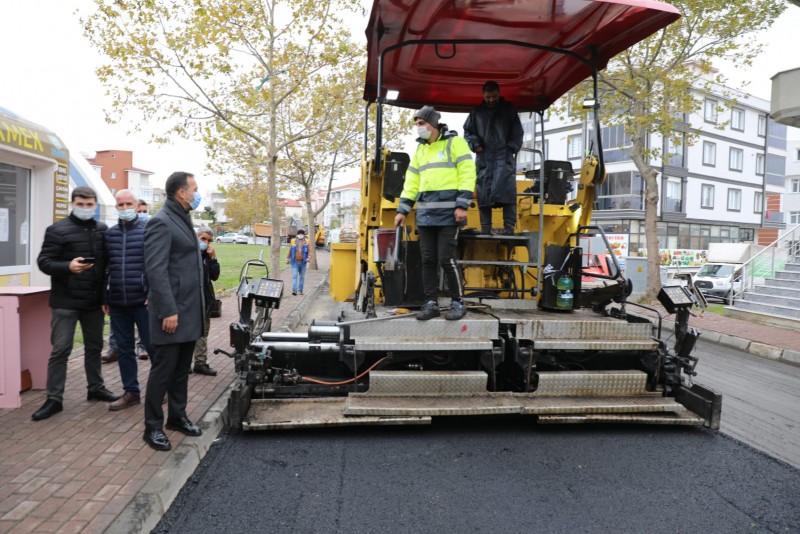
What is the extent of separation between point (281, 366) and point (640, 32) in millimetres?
4328

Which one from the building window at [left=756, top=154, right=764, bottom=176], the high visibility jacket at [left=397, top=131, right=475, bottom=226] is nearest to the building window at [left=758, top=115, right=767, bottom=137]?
the building window at [left=756, top=154, right=764, bottom=176]

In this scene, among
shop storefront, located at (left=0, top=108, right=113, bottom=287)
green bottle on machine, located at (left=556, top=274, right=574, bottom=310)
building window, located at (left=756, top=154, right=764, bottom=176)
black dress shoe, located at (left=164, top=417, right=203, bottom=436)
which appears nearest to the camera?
black dress shoe, located at (left=164, top=417, right=203, bottom=436)

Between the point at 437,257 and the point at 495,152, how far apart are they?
52.0 inches

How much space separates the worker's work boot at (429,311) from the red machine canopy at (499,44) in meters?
2.50

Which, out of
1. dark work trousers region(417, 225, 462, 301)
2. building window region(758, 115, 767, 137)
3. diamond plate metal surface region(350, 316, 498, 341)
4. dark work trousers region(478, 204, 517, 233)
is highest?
building window region(758, 115, 767, 137)

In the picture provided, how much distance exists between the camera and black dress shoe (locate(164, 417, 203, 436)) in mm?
4207

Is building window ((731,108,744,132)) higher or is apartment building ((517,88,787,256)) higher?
building window ((731,108,744,132))

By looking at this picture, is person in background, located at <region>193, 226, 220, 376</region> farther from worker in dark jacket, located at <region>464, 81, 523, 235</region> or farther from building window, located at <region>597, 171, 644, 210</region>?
building window, located at <region>597, 171, 644, 210</region>

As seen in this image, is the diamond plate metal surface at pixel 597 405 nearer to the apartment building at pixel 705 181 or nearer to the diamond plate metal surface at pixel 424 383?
the diamond plate metal surface at pixel 424 383

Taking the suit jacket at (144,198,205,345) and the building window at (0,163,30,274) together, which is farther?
the building window at (0,163,30,274)

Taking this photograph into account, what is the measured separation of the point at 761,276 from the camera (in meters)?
15.0

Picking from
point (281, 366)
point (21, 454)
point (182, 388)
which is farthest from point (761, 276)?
point (21, 454)

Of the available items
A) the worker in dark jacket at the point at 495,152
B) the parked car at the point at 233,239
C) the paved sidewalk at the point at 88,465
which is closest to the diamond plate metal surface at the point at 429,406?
the paved sidewalk at the point at 88,465

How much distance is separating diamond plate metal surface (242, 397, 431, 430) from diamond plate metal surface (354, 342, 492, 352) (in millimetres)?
546
